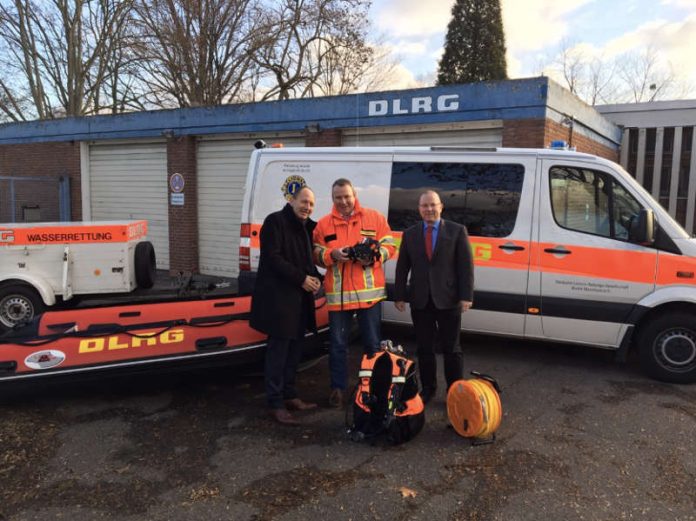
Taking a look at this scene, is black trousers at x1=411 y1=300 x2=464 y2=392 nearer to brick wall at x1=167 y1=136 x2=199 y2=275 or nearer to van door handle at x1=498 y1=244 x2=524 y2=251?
van door handle at x1=498 y1=244 x2=524 y2=251

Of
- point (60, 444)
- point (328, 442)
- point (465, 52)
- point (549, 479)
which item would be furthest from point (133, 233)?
point (465, 52)

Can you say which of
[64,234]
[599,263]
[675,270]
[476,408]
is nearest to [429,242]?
[476,408]

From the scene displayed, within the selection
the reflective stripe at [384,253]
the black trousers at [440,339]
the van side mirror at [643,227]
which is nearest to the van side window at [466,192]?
the van side mirror at [643,227]

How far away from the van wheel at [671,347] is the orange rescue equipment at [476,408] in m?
2.20

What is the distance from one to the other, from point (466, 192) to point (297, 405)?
9.18 ft

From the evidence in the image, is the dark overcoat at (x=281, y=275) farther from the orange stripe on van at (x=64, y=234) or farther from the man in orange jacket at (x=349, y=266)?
the orange stripe on van at (x=64, y=234)

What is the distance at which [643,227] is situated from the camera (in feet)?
15.8

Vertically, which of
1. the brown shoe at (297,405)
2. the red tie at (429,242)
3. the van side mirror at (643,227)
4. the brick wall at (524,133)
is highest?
the brick wall at (524,133)

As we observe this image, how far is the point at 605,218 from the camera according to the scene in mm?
5207

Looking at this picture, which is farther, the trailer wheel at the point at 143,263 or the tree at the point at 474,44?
the tree at the point at 474,44

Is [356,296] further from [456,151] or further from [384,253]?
[456,151]

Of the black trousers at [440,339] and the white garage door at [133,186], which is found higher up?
the white garage door at [133,186]

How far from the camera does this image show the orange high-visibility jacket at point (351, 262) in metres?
4.16

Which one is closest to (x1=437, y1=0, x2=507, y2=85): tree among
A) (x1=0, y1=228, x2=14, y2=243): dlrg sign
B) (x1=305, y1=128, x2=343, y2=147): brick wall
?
(x1=305, y1=128, x2=343, y2=147): brick wall
